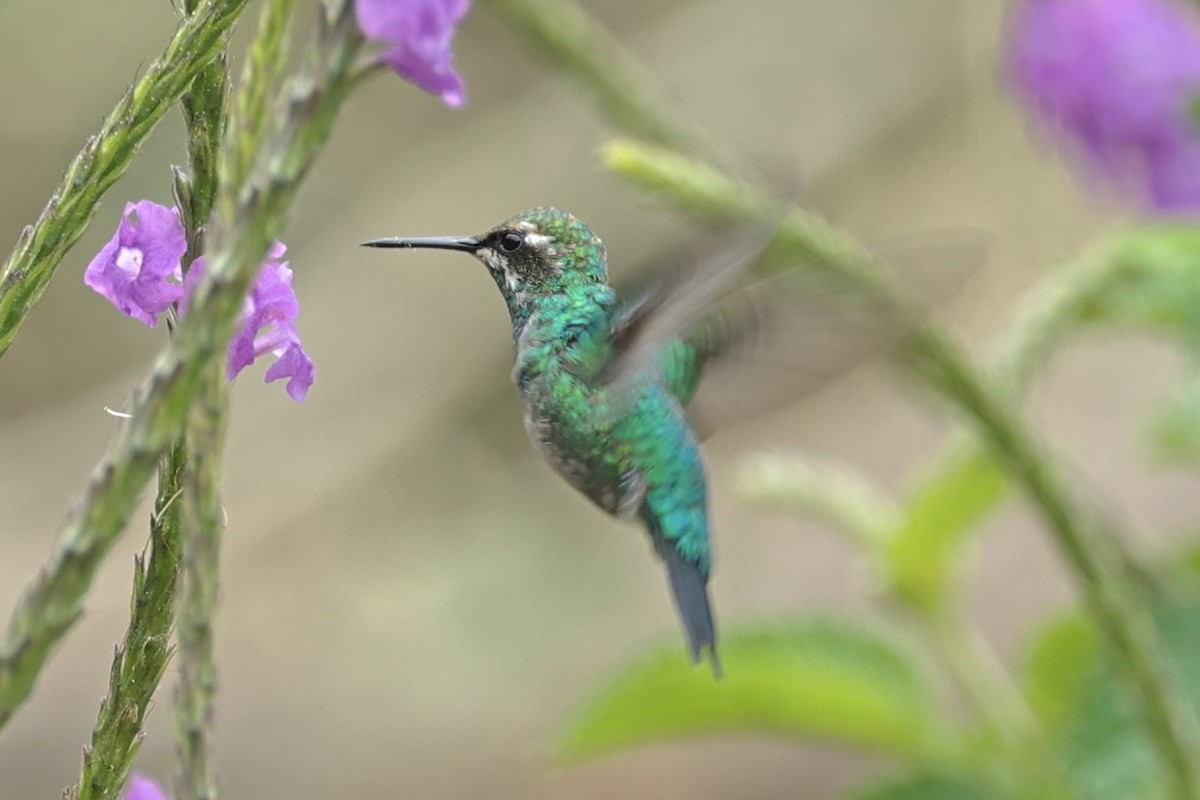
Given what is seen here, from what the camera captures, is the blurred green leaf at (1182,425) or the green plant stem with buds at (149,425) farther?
the blurred green leaf at (1182,425)

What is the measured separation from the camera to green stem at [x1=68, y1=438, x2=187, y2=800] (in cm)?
102

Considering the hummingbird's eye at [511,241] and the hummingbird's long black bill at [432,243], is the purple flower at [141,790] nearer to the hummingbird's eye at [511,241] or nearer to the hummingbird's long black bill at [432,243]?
the hummingbird's long black bill at [432,243]

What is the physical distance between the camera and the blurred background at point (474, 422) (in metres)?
6.54

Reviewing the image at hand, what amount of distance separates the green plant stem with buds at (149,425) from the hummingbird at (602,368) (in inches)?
22.4

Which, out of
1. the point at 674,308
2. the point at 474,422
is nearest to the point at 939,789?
the point at 674,308

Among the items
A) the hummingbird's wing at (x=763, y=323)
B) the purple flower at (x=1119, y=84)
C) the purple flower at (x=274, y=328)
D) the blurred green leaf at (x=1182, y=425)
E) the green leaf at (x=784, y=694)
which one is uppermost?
the purple flower at (x=274, y=328)

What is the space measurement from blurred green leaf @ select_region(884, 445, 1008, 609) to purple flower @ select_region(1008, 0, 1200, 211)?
3.08ft

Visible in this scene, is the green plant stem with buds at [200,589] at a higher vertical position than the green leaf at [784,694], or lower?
higher

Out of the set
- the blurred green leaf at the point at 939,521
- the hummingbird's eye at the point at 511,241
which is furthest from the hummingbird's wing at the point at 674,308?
the blurred green leaf at the point at 939,521

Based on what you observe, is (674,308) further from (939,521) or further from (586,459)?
(939,521)

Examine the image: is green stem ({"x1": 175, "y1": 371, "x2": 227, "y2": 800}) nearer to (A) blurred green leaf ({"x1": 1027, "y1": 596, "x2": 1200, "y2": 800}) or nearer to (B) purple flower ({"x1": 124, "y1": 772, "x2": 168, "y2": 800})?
(B) purple flower ({"x1": 124, "y1": 772, "x2": 168, "y2": 800})

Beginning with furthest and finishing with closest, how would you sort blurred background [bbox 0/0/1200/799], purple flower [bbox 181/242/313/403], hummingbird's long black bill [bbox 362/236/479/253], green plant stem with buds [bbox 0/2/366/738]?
1. blurred background [bbox 0/0/1200/799]
2. hummingbird's long black bill [bbox 362/236/479/253]
3. purple flower [bbox 181/242/313/403]
4. green plant stem with buds [bbox 0/2/366/738]

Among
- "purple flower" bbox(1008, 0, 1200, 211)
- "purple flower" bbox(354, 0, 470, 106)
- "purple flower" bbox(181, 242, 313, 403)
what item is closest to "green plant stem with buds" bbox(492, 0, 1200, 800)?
"purple flower" bbox(181, 242, 313, 403)

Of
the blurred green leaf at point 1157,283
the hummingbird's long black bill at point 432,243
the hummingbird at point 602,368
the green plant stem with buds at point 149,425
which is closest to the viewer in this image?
the green plant stem with buds at point 149,425
